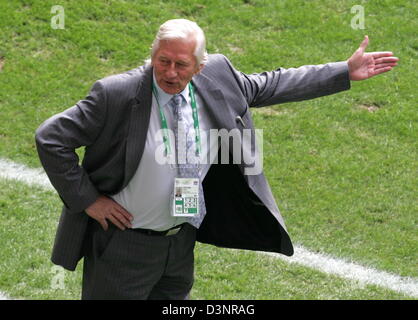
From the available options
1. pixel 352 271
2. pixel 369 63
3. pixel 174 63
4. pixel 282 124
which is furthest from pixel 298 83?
pixel 282 124

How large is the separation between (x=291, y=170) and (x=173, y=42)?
4.14 meters

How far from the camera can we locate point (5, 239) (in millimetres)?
8117

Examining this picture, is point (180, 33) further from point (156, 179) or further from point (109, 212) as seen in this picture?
point (109, 212)

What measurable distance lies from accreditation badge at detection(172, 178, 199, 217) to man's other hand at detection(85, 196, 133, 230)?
0.86 feet

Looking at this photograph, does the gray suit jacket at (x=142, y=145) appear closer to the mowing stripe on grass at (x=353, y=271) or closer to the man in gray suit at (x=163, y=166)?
the man in gray suit at (x=163, y=166)

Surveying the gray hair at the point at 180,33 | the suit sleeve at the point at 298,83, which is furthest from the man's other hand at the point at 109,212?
the suit sleeve at the point at 298,83

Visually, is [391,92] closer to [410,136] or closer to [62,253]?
[410,136]

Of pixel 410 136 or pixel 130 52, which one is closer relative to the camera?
pixel 410 136

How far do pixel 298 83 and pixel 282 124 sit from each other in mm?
3849

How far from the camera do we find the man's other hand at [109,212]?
5730 millimetres

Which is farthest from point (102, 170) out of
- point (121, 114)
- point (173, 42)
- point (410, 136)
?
point (410, 136)

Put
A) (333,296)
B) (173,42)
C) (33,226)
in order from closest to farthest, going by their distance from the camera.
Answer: (173,42), (333,296), (33,226)

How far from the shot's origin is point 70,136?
5.53 meters

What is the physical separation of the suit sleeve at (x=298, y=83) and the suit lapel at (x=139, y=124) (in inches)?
28.9
